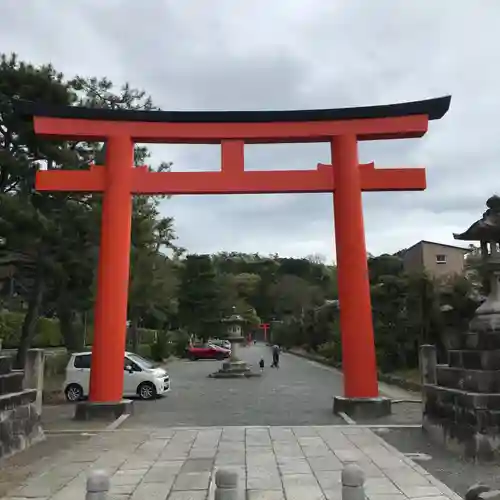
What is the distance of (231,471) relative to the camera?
14.2ft

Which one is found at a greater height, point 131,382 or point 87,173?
point 87,173

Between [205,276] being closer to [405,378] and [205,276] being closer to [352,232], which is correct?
[405,378]

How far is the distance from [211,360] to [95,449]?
33.4 m

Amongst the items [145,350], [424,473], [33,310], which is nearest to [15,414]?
[424,473]

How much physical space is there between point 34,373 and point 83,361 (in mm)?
5805

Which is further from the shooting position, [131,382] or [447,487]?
[131,382]

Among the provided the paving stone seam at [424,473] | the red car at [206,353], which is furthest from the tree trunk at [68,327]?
the red car at [206,353]

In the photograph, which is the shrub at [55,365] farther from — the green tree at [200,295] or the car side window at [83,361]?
the green tree at [200,295]

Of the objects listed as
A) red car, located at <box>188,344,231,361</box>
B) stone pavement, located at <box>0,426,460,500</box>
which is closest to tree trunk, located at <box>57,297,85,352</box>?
stone pavement, located at <box>0,426,460,500</box>

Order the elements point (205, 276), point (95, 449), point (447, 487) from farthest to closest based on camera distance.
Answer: point (205, 276), point (95, 449), point (447, 487)

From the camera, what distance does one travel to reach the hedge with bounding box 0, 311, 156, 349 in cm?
2202

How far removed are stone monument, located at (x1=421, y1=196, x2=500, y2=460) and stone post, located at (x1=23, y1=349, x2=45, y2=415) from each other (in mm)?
7081

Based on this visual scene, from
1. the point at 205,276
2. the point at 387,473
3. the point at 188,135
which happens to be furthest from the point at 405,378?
the point at 205,276

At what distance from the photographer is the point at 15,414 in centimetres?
891
